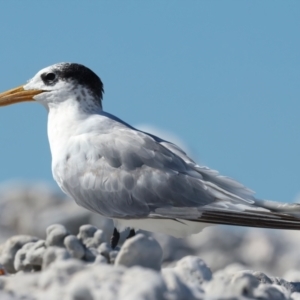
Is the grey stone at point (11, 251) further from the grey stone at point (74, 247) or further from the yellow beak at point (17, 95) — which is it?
the yellow beak at point (17, 95)

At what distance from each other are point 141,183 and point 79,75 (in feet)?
5.13

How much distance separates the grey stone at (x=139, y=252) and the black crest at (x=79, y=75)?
4225mm

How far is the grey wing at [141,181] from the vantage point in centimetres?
1030

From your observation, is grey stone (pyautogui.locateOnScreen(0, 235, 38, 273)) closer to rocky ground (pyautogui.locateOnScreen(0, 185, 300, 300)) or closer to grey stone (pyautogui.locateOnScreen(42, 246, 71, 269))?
rocky ground (pyautogui.locateOnScreen(0, 185, 300, 300))

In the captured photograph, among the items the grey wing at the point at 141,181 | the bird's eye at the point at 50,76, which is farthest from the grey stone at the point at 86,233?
the bird's eye at the point at 50,76

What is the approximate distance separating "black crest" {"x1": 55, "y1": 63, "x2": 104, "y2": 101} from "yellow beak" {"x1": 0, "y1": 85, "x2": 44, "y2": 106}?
35 centimetres

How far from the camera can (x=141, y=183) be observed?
10531 millimetres

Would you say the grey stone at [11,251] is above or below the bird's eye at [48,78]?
below

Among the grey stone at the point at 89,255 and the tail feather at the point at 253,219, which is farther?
the tail feather at the point at 253,219

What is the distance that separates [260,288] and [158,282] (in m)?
1.09

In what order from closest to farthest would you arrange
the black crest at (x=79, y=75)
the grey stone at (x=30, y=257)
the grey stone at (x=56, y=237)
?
the grey stone at (x=30, y=257) < the grey stone at (x=56, y=237) < the black crest at (x=79, y=75)

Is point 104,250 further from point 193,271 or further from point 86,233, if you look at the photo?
point 193,271

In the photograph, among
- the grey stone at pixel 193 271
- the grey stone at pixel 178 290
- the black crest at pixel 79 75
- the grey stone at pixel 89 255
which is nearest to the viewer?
the grey stone at pixel 178 290

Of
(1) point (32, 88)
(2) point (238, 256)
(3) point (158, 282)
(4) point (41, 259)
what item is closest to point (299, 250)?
(2) point (238, 256)
